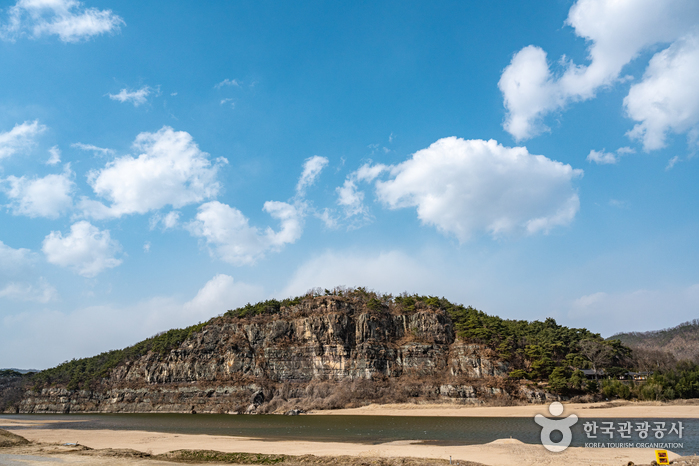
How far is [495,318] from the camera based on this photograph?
107m

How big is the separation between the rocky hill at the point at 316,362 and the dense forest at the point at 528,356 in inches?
19.7

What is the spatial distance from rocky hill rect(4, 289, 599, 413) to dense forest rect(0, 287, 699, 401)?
0.50m

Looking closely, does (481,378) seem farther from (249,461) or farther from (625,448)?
(249,461)

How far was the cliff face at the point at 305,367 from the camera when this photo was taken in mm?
86562

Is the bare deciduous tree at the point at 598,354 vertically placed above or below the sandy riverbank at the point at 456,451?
above

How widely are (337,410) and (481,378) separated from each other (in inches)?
1275

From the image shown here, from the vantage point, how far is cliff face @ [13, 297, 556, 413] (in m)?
86.6

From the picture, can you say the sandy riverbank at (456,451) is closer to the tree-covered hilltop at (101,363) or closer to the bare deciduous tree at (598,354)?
the bare deciduous tree at (598,354)

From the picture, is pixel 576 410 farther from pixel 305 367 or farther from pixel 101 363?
pixel 101 363

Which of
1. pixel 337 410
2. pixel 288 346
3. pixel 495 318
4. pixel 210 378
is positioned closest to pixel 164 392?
pixel 210 378

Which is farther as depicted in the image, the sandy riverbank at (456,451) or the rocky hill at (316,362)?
the rocky hill at (316,362)

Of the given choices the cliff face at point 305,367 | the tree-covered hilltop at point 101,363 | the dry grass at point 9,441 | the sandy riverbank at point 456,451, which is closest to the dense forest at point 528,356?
the tree-covered hilltop at point 101,363

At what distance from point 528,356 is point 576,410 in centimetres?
2927

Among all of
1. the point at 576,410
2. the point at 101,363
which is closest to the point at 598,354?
the point at 576,410
